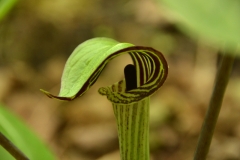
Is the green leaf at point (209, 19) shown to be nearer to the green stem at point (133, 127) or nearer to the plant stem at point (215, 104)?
the plant stem at point (215, 104)

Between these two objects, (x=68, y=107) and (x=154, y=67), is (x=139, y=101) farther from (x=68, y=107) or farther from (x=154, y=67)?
(x=68, y=107)

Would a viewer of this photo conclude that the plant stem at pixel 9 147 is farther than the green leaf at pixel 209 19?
Yes

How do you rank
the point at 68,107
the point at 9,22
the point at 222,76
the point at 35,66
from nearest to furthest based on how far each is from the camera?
the point at 222,76, the point at 68,107, the point at 35,66, the point at 9,22

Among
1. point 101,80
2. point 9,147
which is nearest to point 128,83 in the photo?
point 9,147

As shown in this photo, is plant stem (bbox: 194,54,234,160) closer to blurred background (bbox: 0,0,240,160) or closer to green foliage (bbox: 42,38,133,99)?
green foliage (bbox: 42,38,133,99)

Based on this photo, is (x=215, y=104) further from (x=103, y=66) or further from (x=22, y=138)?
(x=22, y=138)

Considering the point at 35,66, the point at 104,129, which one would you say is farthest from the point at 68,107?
the point at 35,66

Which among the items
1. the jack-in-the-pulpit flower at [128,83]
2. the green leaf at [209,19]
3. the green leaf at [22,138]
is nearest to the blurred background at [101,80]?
the green leaf at [22,138]
